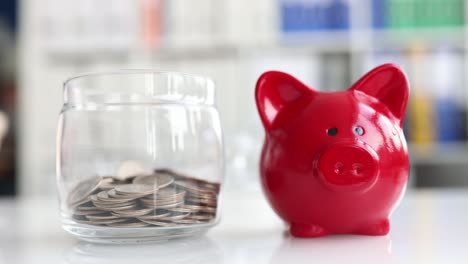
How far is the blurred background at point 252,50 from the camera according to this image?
83.1 inches

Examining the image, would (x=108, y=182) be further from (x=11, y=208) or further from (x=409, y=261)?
(x=11, y=208)

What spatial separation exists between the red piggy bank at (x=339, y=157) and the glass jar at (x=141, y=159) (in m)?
0.07

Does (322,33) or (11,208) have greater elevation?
(322,33)

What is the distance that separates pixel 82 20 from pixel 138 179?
6.00ft

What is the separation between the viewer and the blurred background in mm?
2111

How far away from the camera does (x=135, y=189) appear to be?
50cm

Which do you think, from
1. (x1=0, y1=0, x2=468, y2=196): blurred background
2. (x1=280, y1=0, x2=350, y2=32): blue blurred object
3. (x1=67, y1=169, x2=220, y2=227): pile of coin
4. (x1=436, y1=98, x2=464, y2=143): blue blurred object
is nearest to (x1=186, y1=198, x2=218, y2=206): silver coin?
(x1=67, y1=169, x2=220, y2=227): pile of coin

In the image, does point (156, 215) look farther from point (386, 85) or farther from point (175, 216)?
point (386, 85)

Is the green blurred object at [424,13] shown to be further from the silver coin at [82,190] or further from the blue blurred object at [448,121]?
the silver coin at [82,190]

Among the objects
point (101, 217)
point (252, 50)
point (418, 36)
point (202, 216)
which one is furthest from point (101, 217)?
point (418, 36)

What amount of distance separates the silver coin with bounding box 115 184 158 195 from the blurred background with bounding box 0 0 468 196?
61.3 inches

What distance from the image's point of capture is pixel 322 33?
6.98 feet

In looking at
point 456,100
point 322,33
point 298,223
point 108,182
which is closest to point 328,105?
point 298,223

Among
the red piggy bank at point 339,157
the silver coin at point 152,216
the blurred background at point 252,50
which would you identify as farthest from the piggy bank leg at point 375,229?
the blurred background at point 252,50
